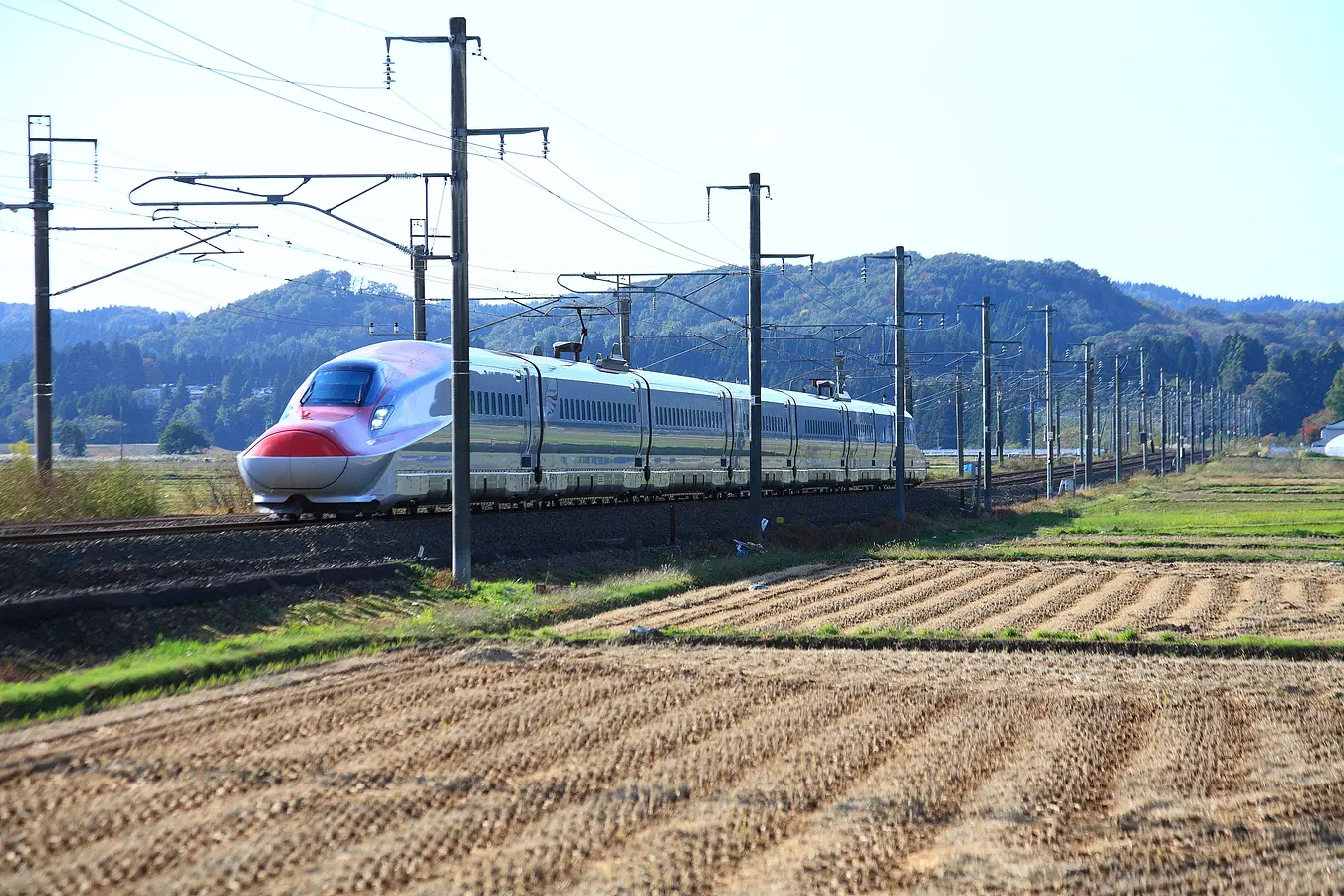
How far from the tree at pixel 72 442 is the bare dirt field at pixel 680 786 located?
113022 millimetres

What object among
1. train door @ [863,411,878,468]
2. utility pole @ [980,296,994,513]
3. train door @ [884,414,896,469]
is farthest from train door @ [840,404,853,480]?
train door @ [884,414,896,469]

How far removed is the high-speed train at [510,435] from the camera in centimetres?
2634

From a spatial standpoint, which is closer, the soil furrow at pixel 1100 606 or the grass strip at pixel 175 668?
the grass strip at pixel 175 668

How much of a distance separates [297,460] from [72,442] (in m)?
112

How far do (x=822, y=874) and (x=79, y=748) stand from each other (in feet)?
19.5

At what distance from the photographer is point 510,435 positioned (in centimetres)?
3180

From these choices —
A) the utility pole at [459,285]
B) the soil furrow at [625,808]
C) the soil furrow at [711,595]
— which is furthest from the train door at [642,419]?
the soil furrow at [625,808]

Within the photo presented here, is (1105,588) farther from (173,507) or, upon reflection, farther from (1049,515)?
(1049,515)

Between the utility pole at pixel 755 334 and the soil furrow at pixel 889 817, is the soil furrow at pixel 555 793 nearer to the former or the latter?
the soil furrow at pixel 889 817

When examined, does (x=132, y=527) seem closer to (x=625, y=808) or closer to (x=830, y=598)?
(x=830, y=598)

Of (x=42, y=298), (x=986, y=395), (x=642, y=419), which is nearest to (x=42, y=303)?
(x=42, y=298)

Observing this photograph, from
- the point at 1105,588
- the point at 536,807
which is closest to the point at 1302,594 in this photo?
the point at 1105,588

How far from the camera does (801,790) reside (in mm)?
10719

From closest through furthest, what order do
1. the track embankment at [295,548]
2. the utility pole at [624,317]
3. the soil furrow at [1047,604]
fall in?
the track embankment at [295,548], the soil furrow at [1047,604], the utility pole at [624,317]
